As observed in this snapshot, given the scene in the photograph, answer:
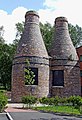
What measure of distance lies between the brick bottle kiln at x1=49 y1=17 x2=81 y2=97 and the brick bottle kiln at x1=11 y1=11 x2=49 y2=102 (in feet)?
4.85

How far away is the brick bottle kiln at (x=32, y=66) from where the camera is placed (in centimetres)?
2703

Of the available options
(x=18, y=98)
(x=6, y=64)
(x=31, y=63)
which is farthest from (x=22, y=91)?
(x=6, y=64)

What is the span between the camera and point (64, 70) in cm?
2905

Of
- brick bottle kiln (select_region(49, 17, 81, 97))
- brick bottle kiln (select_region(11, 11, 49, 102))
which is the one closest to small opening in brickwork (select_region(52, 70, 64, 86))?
brick bottle kiln (select_region(49, 17, 81, 97))

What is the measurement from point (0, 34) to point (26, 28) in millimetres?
17116

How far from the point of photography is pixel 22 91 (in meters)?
26.8

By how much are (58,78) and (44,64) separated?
8.91 ft

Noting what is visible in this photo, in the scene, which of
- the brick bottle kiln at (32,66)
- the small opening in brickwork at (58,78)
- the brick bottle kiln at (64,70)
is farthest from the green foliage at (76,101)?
the small opening in brickwork at (58,78)

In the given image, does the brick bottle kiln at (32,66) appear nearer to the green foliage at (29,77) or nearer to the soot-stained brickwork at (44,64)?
the soot-stained brickwork at (44,64)

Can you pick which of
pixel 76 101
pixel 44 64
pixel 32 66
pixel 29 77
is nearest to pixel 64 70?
pixel 44 64

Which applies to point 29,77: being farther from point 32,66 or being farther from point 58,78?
point 58,78

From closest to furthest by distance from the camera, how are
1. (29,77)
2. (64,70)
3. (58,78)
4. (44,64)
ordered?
1. (29,77)
2. (44,64)
3. (64,70)
4. (58,78)

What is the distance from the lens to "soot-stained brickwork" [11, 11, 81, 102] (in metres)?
27.2

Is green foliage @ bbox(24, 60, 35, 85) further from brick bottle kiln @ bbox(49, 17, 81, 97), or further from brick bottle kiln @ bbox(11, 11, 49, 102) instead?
brick bottle kiln @ bbox(49, 17, 81, 97)
